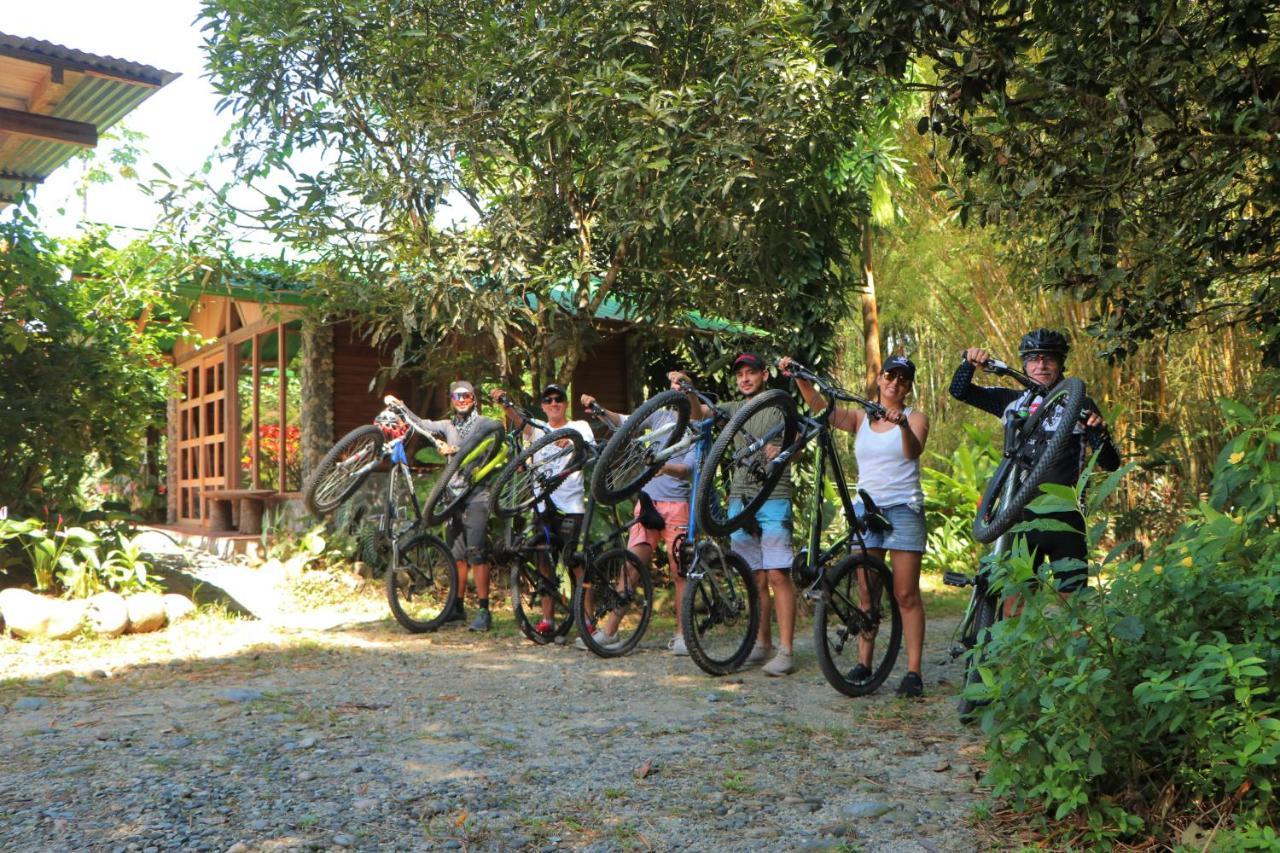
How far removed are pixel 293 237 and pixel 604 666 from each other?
A: 3901 mm

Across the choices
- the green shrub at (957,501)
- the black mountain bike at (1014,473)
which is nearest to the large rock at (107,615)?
the black mountain bike at (1014,473)

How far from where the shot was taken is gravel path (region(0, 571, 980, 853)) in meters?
3.62

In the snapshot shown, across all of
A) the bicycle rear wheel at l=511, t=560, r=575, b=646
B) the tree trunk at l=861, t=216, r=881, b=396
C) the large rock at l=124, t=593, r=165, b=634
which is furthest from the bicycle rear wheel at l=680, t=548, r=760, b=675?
the tree trunk at l=861, t=216, r=881, b=396

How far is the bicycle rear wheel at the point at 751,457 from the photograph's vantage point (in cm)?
583

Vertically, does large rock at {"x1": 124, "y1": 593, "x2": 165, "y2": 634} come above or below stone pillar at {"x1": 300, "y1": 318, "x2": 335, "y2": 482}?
below

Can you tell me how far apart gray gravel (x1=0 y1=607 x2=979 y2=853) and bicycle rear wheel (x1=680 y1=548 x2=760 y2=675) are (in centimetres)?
18

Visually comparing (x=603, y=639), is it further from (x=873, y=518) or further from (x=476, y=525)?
(x=873, y=518)

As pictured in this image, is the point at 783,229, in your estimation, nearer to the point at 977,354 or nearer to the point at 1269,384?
the point at 977,354

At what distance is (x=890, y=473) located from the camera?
226 inches

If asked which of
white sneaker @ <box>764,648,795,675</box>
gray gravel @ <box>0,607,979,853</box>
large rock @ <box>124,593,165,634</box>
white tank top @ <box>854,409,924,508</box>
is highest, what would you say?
white tank top @ <box>854,409,924,508</box>

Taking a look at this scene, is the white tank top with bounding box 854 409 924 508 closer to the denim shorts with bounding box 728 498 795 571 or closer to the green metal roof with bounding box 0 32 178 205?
the denim shorts with bounding box 728 498 795 571

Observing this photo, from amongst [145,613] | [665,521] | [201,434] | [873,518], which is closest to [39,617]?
[145,613]

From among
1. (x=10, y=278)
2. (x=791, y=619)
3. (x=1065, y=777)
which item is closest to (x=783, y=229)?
(x=791, y=619)

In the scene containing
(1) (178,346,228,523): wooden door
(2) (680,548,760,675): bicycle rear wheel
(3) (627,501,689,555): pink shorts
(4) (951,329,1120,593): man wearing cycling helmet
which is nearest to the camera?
(4) (951,329,1120,593): man wearing cycling helmet
